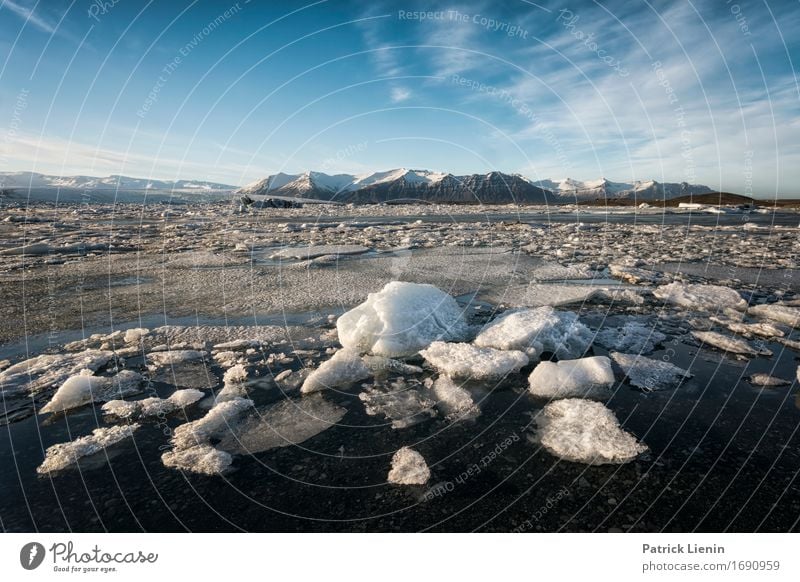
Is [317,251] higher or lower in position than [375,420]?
higher

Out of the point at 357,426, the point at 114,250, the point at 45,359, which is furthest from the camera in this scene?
the point at 114,250

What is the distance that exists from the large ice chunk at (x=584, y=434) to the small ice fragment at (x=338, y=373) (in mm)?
1781

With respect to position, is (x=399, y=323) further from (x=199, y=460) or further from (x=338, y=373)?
(x=199, y=460)

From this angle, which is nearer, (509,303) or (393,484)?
(393,484)

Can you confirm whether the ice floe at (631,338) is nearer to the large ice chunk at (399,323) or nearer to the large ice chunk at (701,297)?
the large ice chunk at (701,297)

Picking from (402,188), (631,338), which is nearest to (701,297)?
(631,338)

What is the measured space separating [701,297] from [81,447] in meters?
8.47

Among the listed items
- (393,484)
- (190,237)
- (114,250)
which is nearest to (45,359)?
(393,484)

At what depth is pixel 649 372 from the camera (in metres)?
4.11

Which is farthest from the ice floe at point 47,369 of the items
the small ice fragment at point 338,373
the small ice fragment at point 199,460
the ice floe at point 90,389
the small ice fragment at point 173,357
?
the small ice fragment at point 338,373

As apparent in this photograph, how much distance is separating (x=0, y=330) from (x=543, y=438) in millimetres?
7143

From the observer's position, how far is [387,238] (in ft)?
55.2

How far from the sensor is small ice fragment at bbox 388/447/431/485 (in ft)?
8.64
